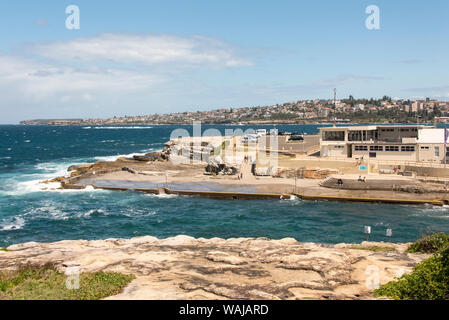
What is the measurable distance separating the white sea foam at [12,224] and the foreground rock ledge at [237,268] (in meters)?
16.0

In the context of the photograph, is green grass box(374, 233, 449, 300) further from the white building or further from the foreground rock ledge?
the white building

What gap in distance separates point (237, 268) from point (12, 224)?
2670 centimetres

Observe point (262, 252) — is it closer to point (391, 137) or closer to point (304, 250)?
point (304, 250)

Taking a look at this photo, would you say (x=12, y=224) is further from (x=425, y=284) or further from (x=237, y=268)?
(x=425, y=284)

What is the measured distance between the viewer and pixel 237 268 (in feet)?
50.0

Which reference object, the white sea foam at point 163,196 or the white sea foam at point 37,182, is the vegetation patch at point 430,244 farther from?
the white sea foam at point 37,182

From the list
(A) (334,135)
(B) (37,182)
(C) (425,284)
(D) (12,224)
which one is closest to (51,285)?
(C) (425,284)

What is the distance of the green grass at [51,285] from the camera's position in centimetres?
1189

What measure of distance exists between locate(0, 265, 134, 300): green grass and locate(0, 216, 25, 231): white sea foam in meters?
20.9

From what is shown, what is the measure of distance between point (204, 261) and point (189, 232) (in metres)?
15.4

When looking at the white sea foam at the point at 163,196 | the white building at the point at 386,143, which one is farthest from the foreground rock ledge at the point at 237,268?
the white building at the point at 386,143

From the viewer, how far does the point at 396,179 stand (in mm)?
42375

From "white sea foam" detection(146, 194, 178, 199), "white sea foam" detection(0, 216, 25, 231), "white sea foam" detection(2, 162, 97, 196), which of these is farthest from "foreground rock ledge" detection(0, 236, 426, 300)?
"white sea foam" detection(2, 162, 97, 196)
